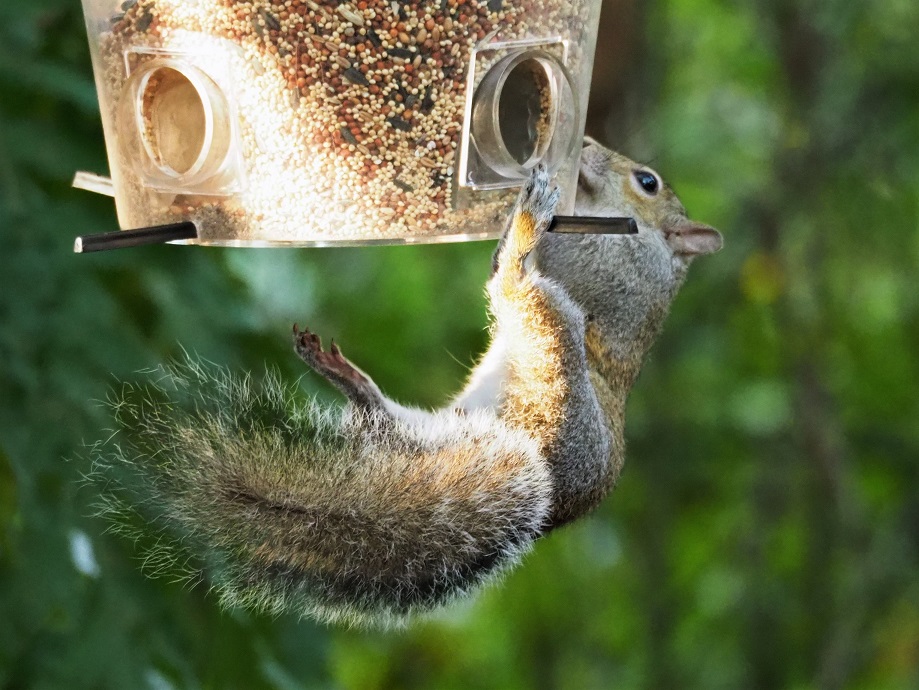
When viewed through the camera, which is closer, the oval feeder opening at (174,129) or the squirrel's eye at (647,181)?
the oval feeder opening at (174,129)

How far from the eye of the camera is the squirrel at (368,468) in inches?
69.6

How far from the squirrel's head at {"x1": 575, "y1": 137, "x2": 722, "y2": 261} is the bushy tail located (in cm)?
72

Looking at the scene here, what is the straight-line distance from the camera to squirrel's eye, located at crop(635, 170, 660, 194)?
8.49 feet

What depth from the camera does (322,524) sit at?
1.80 meters

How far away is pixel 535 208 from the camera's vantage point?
1.78 meters

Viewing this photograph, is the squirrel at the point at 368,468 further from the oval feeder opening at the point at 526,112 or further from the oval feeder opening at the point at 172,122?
the oval feeder opening at the point at 172,122

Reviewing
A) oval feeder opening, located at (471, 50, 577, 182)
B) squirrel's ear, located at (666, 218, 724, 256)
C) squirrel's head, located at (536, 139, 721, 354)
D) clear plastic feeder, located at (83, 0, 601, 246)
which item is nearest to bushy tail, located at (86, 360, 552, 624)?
clear plastic feeder, located at (83, 0, 601, 246)

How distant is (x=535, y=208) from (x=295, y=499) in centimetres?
54

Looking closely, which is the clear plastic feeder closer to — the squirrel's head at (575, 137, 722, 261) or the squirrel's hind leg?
the squirrel's hind leg

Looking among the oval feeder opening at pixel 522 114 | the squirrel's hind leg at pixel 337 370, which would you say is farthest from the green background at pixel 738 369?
the oval feeder opening at pixel 522 114

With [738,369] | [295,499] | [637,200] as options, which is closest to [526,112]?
[295,499]

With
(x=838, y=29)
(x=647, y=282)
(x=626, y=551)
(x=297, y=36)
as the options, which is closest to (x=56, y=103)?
(x=297, y=36)

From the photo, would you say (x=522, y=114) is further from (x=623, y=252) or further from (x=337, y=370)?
(x=623, y=252)

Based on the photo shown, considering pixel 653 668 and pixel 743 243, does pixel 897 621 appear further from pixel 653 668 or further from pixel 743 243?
pixel 743 243
